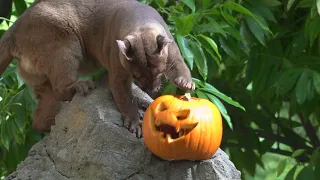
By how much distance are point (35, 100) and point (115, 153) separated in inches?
46.1

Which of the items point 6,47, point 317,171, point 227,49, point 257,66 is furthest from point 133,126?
point 317,171

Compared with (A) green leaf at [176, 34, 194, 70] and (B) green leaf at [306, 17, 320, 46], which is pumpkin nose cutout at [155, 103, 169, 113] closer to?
(A) green leaf at [176, 34, 194, 70]

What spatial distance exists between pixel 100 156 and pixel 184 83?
1.81 feet

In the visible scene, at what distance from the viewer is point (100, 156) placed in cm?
365

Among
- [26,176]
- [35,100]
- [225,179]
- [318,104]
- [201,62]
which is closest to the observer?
[225,179]

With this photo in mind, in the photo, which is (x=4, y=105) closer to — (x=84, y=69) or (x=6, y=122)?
(x=6, y=122)

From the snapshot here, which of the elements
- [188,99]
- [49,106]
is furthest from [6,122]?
[188,99]

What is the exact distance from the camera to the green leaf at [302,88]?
480 cm

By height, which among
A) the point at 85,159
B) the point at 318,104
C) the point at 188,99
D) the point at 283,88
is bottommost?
the point at 318,104

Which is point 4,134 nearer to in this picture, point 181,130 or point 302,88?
point 181,130

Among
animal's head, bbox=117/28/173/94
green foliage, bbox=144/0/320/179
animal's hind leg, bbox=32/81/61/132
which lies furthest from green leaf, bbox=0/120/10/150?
animal's head, bbox=117/28/173/94

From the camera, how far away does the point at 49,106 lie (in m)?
4.38

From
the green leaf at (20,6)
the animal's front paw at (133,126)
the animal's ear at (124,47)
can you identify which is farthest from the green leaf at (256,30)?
the green leaf at (20,6)

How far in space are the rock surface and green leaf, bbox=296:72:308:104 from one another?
1.19 m
